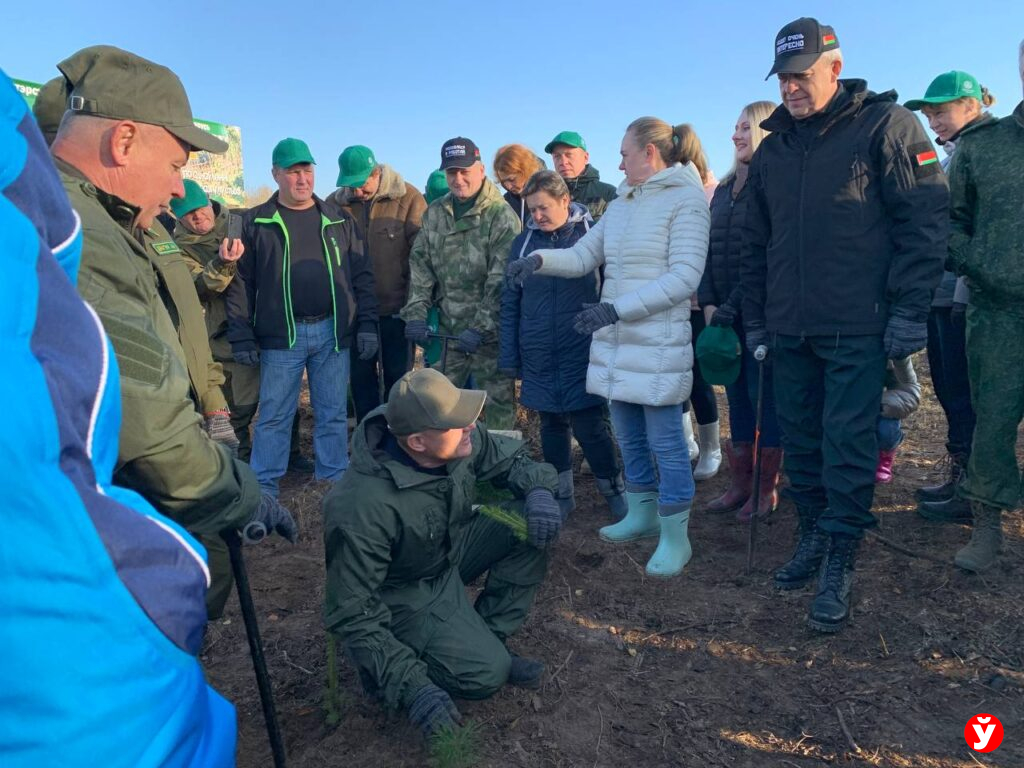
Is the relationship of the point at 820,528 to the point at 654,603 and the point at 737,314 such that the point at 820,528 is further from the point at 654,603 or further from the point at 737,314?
the point at 737,314

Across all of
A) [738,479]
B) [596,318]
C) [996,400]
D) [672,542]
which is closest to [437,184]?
[596,318]

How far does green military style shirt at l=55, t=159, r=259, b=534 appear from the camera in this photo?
1.68m

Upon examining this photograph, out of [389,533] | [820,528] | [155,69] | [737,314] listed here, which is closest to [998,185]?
[737,314]

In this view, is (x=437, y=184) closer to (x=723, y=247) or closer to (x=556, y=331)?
(x=556, y=331)

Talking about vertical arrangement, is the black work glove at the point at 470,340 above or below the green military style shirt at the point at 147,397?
below

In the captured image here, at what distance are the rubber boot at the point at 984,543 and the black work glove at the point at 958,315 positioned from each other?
1177 mm

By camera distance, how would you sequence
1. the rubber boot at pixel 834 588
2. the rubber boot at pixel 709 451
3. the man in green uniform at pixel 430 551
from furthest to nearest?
the rubber boot at pixel 709 451 < the rubber boot at pixel 834 588 < the man in green uniform at pixel 430 551

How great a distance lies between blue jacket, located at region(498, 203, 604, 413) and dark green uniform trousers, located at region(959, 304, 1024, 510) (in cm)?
193

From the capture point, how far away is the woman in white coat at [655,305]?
13.4 feet

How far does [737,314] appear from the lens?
4465 millimetres

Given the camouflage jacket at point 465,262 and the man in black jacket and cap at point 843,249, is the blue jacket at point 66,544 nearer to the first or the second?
the man in black jacket and cap at point 843,249

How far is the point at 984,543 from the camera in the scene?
12.9 ft

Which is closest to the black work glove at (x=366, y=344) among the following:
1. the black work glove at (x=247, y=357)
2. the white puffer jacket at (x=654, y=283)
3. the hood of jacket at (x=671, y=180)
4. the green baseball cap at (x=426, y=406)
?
the black work glove at (x=247, y=357)

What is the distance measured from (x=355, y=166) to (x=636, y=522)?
10.8 feet
